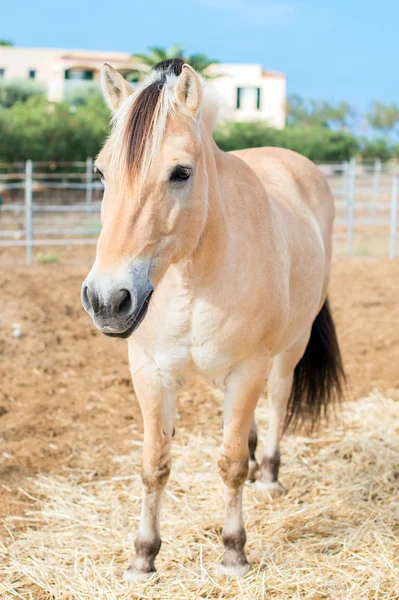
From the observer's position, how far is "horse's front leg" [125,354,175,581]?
8.86 ft

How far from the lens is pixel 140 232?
81.0 inches

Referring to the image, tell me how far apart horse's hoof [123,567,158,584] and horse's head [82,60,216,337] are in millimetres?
1291

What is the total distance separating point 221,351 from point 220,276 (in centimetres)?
30

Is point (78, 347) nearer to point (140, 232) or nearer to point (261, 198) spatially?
point (261, 198)

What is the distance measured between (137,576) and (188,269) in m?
1.35

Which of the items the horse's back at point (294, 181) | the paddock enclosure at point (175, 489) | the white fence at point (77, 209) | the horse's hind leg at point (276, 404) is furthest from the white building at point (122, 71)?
the horse's hind leg at point (276, 404)

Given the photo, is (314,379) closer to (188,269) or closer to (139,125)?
(188,269)

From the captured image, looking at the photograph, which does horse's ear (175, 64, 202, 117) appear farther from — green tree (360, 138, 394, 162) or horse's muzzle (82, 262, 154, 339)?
green tree (360, 138, 394, 162)

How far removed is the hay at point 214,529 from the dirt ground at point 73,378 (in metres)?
0.23

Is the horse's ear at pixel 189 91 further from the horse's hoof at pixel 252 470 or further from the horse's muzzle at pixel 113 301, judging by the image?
the horse's hoof at pixel 252 470

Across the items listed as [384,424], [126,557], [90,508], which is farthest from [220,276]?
[384,424]

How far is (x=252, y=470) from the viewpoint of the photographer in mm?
3816

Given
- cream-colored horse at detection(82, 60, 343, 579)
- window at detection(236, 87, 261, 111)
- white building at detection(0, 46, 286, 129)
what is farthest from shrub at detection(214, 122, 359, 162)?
cream-colored horse at detection(82, 60, 343, 579)

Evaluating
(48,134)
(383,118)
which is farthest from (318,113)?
(48,134)
